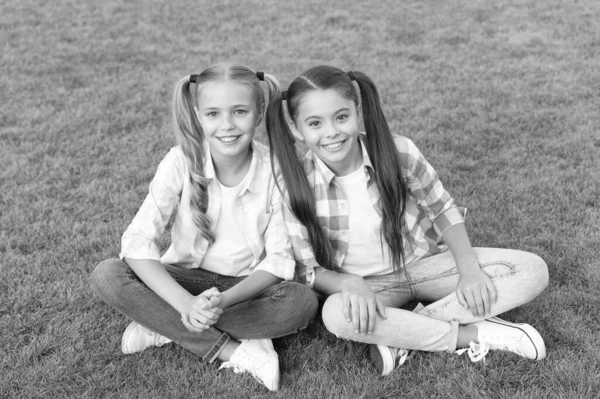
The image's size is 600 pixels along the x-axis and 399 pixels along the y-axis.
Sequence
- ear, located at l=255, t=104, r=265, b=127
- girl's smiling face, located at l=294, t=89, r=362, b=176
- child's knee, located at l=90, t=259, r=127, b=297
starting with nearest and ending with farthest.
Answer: girl's smiling face, located at l=294, t=89, r=362, b=176 < child's knee, located at l=90, t=259, r=127, b=297 < ear, located at l=255, t=104, r=265, b=127

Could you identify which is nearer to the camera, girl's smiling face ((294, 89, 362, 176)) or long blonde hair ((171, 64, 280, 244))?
girl's smiling face ((294, 89, 362, 176))

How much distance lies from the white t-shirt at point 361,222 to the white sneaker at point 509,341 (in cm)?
51

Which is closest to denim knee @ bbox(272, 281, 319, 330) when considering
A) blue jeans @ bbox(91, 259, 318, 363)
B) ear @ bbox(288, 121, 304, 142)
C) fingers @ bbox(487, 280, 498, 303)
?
blue jeans @ bbox(91, 259, 318, 363)

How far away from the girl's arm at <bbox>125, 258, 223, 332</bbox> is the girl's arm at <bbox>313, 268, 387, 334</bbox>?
0.47 m

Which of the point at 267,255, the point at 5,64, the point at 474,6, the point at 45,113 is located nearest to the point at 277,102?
the point at 267,255

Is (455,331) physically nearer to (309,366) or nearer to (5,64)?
(309,366)

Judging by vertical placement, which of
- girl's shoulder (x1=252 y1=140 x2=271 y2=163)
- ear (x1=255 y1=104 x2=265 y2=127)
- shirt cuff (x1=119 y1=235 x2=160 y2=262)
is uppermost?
ear (x1=255 y1=104 x2=265 y2=127)

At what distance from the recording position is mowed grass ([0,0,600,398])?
96.3 inches

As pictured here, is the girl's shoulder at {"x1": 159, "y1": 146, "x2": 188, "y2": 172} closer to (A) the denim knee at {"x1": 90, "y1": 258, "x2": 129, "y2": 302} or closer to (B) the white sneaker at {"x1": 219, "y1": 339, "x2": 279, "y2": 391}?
(A) the denim knee at {"x1": 90, "y1": 258, "x2": 129, "y2": 302}

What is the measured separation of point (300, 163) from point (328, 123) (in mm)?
214

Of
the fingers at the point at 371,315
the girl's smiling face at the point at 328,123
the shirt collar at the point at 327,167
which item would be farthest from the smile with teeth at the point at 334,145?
the fingers at the point at 371,315

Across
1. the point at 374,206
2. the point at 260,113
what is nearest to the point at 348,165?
the point at 374,206

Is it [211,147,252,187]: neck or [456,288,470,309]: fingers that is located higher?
[211,147,252,187]: neck

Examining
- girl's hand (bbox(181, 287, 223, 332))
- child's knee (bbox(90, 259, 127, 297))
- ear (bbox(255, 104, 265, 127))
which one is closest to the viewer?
girl's hand (bbox(181, 287, 223, 332))
